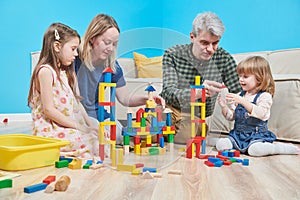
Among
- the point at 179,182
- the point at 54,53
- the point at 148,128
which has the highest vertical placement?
the point at 54,53

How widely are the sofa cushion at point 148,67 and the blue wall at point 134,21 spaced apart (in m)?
0.70

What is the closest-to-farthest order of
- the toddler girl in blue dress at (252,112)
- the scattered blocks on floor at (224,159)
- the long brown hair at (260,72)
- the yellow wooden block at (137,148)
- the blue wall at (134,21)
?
the scattered blocks on floor at (224,159), the yellow wooden block at (137,148), the toddler girl in blue dress at (252,112), the long brown hair at (260,72), the blue wall at (134,21)

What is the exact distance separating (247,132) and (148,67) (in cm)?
55

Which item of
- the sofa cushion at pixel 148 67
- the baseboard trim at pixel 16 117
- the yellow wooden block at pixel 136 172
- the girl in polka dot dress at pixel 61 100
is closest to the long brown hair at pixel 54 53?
the girl in polka dot dress at pixel 61 100

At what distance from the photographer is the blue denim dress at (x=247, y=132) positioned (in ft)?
4.71

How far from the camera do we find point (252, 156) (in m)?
1.38

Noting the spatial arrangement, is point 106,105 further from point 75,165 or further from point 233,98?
point 233,98

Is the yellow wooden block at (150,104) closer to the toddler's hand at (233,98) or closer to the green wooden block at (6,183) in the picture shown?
the toddler's hand at (233,98)

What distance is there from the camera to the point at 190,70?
140 centimetres

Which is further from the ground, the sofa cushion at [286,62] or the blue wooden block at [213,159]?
the sofa cushion at [286,62]

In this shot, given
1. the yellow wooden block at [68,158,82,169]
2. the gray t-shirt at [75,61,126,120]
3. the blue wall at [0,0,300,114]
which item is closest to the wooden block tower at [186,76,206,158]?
the gray t-shirt at [75,61,126,120]

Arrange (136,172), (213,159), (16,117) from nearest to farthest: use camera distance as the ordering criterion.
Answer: (136,172)
(213,159)
(16,117)

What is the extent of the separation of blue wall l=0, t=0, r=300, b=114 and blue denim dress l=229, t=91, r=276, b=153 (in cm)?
108

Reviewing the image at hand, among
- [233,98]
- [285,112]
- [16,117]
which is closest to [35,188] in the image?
[233,98]
